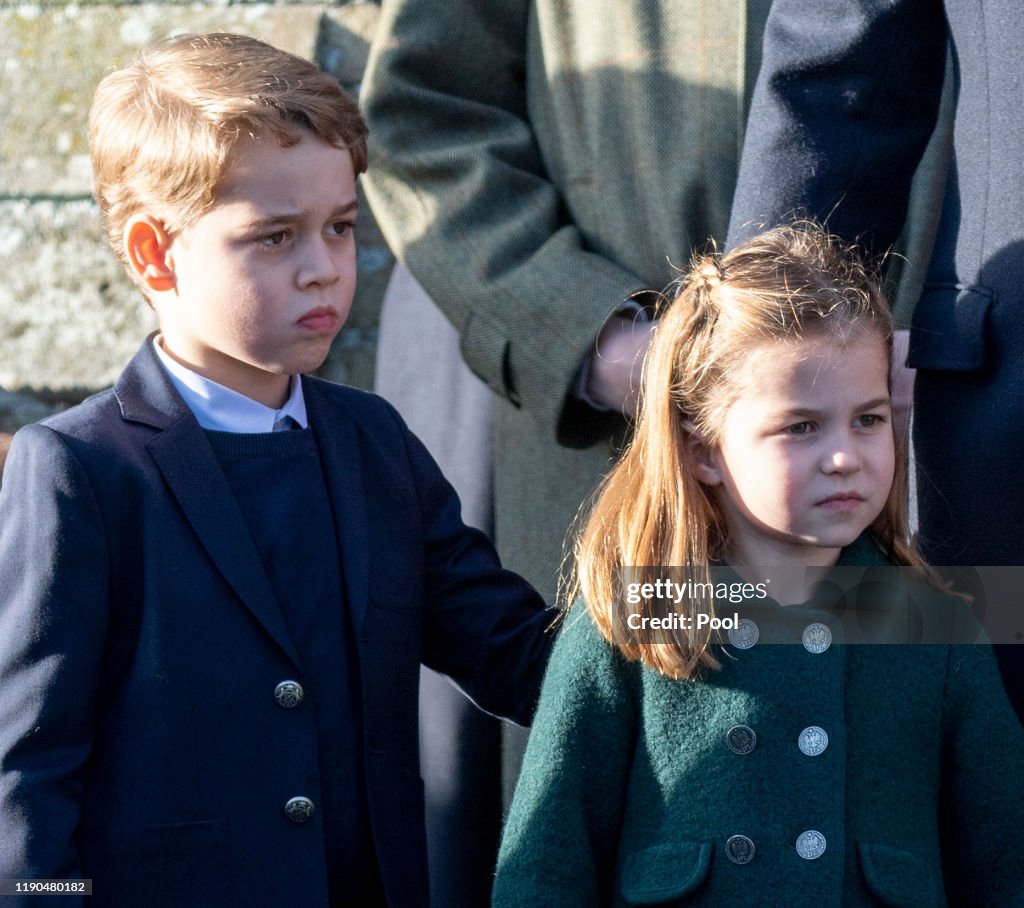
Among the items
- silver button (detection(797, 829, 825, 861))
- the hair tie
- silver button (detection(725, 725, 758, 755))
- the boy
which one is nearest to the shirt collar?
the boy

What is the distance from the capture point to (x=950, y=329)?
1808mm

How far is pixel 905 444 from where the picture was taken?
1933mm

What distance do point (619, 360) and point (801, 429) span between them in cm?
54

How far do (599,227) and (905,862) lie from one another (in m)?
1.12

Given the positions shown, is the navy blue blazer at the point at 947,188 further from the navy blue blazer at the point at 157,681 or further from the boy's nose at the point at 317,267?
the navy blue blazer at the point at 157,681

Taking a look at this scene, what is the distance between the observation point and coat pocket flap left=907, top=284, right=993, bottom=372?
1780 millimetres

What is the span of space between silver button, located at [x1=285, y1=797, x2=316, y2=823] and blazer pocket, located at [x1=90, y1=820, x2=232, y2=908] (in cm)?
7

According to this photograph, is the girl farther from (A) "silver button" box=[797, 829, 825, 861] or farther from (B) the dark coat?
(B) the dark coat

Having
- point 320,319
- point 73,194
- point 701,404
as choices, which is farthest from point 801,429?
point 73,194

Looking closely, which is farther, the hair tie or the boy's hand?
the boy's hand

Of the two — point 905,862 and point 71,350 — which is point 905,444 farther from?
point 71,350

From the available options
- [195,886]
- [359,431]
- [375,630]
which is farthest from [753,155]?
[195,886]

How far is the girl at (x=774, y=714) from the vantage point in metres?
1.66

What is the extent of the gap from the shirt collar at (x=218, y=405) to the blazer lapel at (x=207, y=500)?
0.11 ft
